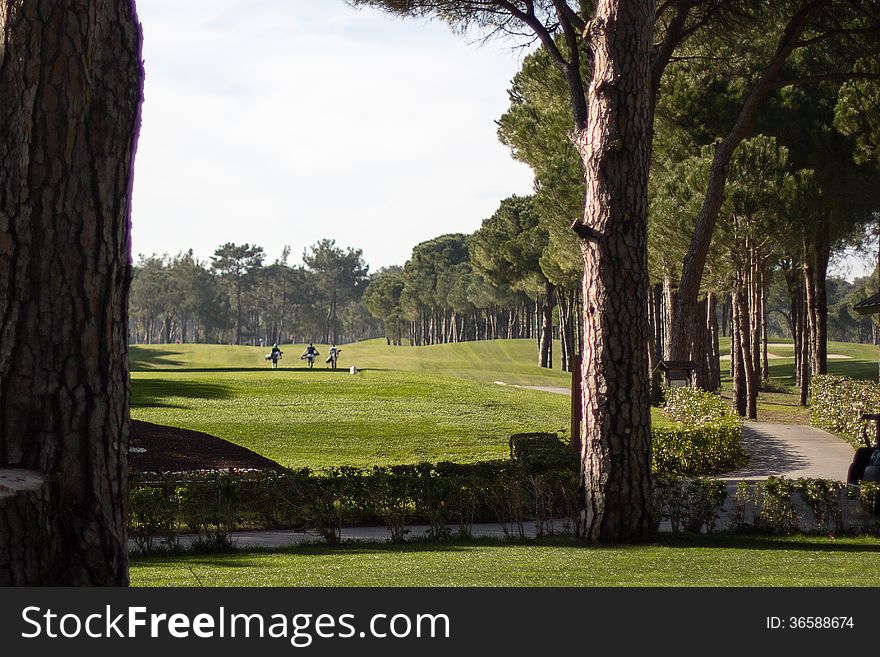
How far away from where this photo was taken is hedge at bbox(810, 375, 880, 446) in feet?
62.3

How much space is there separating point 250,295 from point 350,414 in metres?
94.1

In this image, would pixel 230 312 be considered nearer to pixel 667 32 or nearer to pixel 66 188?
pixel 667 32

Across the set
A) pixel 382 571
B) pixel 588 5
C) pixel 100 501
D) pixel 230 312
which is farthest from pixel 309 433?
pixel 230 312

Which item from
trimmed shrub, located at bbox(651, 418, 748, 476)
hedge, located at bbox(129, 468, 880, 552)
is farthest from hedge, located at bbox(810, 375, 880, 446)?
hedge, located at bbox(129, 468, 880, 552)

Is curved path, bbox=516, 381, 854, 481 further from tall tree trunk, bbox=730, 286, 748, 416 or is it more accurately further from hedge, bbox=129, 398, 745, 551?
hedge, bbox=129, 398, 745, 551

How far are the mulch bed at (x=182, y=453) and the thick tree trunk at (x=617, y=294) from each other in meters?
7.25

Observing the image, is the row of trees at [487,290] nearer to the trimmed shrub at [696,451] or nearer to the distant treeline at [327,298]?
the distant treeline at [327,298]

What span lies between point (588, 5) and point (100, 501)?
14020 millimetres

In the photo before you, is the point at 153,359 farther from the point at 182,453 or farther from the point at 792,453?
the point at 792,453

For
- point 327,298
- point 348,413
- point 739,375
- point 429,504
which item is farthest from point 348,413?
point 327,298

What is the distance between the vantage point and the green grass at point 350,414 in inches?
779

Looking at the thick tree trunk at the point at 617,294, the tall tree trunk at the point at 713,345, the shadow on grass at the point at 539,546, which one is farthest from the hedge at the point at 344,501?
the tall tree trunk at the point at 713,345

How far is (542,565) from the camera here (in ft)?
22.4
